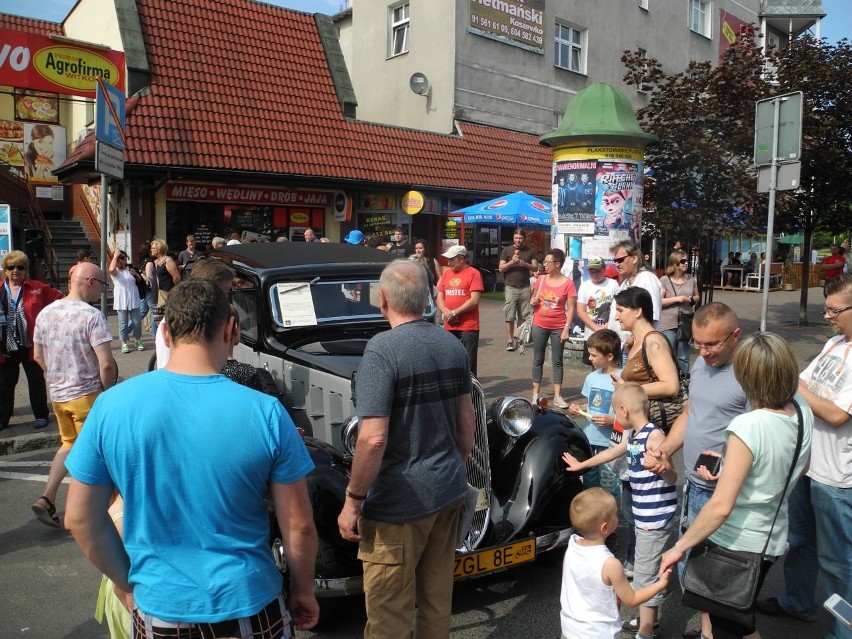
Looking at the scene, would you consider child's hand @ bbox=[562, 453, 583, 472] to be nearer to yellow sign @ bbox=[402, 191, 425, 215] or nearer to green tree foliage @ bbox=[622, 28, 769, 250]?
green tree foliage @ bbox=[622, 28, 769, 250]

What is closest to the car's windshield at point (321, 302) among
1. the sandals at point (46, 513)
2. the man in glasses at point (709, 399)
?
the sandals at point (46, 513)

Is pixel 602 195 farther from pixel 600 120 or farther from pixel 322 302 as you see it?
pixel 322 302

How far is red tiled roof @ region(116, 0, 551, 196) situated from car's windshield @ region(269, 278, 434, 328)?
36.9ft

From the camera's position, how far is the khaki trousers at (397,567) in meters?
2.82

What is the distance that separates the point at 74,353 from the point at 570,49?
23240 millimetres

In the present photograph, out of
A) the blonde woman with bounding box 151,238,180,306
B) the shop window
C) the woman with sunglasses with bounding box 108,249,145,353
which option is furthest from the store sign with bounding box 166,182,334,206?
the shop window

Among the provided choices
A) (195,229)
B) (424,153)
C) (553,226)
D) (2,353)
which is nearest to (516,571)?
(2,353)

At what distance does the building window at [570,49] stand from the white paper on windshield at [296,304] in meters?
21.4

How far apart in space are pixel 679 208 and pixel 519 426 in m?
9.27

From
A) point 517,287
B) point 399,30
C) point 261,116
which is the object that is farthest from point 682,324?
point 399,30

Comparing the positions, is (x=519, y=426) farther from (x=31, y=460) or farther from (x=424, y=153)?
(x=424, y=153)

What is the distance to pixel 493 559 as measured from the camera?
12.3 feet

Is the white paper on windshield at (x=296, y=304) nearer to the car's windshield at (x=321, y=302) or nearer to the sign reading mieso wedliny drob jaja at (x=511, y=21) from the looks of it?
the car's windshield at (x=321, y=302)

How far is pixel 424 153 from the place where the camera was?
20.1m
